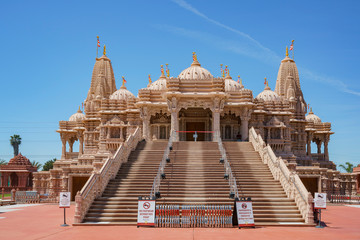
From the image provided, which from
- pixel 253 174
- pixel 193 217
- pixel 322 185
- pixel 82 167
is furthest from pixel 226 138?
pixel 193 217

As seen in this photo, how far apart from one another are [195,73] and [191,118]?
198 inches

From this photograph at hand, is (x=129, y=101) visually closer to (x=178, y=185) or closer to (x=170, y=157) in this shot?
(x=170, y=157)

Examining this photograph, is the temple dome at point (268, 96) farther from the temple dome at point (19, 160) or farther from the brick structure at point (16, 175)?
the temple dome at point (19, 160)

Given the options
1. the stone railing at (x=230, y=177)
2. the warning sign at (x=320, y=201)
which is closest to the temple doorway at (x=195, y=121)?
the stone railing at (x=230, y=177)

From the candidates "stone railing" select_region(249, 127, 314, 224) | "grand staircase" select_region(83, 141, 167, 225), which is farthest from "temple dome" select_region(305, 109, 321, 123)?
"grand staircase" select_region(83, 141, 167, 225)

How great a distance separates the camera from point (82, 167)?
1489 inches

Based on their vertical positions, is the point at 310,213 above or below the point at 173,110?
below

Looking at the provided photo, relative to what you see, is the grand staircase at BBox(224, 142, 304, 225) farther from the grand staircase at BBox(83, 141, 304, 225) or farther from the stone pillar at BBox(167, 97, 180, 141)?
the stone pillar at BBox(167, 97, 180, 141)

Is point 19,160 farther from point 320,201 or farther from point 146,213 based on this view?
point 320,201

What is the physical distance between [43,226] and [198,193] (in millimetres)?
8288

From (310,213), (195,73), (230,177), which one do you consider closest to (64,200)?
(230,177)

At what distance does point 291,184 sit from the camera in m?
22.8

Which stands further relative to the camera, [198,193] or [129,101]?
[129,101]

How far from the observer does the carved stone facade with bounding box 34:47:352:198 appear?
39.2m
